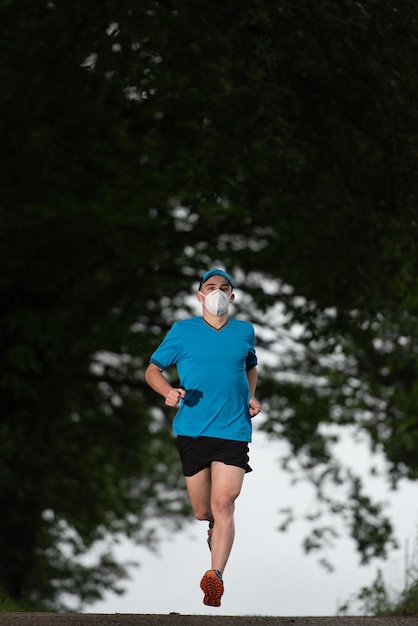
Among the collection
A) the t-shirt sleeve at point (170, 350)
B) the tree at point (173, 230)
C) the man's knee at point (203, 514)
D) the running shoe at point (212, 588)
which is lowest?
the running shoe at point (212, 588)

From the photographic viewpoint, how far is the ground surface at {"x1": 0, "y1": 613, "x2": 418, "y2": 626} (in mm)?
6301

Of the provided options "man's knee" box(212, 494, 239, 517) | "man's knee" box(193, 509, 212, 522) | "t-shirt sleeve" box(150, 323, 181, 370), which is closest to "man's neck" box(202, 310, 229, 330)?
"t-shirt sleeve" box(150, 323, 181, 370)

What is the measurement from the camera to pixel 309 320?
43.4ft

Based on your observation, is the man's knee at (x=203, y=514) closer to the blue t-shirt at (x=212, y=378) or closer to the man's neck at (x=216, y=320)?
the blue t-shirt at (x=212, y=378)

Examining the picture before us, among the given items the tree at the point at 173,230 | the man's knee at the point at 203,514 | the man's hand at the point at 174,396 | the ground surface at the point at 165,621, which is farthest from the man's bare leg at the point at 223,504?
the tree at the point at 173,230

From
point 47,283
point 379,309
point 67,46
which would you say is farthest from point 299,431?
point 67,46

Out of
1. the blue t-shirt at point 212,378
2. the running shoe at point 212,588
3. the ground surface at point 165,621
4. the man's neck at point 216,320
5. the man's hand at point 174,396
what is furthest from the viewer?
the man's neck at point 216,320

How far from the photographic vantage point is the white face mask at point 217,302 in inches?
253

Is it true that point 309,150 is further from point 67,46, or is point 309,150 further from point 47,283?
point 47,283

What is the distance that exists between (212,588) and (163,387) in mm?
1134

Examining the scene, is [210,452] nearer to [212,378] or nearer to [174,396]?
[212,378]

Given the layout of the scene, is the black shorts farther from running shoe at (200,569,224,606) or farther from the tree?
the tree

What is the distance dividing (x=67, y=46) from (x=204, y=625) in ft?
22.4

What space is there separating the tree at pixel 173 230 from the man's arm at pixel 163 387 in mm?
3967
